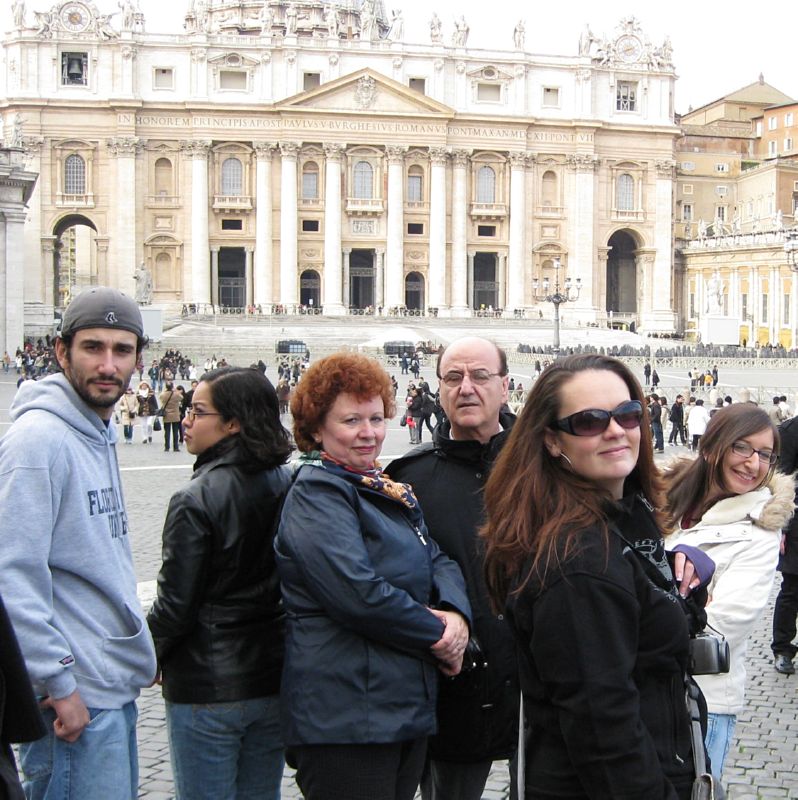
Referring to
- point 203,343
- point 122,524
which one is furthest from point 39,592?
point 203,343

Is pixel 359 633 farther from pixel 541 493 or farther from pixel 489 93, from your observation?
pixel 489 93

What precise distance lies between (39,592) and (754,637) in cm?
576

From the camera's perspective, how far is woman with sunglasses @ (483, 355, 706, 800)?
98.4 inches

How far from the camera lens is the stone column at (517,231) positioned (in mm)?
60969

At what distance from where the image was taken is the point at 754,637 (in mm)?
7531

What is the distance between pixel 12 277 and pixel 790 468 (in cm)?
2856

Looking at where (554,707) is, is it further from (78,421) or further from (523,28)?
(523,28)

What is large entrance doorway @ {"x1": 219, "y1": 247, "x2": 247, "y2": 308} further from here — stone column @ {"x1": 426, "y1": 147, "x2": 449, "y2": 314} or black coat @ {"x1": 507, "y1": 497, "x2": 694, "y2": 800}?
black coat @ {"x1": 507, "y1": 497, "x2": 694, "y2": 800}

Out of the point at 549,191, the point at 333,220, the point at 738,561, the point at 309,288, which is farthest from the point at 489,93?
the point at 738,561

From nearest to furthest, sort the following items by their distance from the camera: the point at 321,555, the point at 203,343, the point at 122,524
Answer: the point at 321,555
the point at 122,524
the point at 203,343

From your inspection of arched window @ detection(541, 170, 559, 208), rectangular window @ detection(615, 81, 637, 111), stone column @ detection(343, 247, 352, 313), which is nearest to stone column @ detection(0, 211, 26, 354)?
stone column @ detection(343, 247, 352, 313)

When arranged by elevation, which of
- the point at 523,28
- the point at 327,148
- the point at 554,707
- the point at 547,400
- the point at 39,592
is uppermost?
the point at 523,28

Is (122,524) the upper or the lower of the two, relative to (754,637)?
upper

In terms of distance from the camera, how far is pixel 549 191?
205ft
